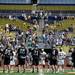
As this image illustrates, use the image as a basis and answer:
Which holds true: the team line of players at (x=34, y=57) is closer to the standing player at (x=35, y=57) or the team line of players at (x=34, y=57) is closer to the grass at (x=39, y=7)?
the standing player at (x=35, y=57)

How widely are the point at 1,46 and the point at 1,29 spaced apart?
4.86 metres

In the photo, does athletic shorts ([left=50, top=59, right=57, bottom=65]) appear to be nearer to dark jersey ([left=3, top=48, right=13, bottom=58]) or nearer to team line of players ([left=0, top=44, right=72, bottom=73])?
team line of players ([left=0, top=44, right=72, bottom=73])

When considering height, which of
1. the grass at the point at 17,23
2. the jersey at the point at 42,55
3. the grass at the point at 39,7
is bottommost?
the jersey at the point at 42,55

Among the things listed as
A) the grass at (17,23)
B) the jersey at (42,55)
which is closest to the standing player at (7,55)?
the jersey at (42,55)

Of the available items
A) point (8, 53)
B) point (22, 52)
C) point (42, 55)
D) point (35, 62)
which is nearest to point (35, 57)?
point (35, 62)

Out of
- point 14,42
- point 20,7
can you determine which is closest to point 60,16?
point 20,7

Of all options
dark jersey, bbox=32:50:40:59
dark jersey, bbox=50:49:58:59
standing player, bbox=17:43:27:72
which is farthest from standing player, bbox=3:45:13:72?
dark jersey, bbox=50:49:58:59

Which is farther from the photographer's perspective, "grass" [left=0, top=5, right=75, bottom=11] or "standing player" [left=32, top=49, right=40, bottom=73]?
"grass" [left=0, top=5, right=75, bottom=11]

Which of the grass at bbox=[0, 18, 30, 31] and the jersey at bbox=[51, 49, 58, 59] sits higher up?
the grass at bbox=[0, 18, 30, 31]

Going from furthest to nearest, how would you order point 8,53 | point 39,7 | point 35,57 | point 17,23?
point 39,7 → point 17,23 → point 35,57 → point 8,53

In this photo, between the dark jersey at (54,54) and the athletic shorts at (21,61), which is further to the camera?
the athletic shorts at (21,61)

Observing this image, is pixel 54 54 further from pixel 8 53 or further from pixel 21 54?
pixel 8 53

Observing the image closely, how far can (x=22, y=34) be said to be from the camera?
91.4 ft

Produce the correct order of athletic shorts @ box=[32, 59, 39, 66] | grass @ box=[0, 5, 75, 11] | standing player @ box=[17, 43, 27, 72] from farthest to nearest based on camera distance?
grass @ box=[0, 5, 75, 11] < athletic shorts @ box=[32, 59, 39, 66] < standing player @ box=[17, 43, 27, 72]
